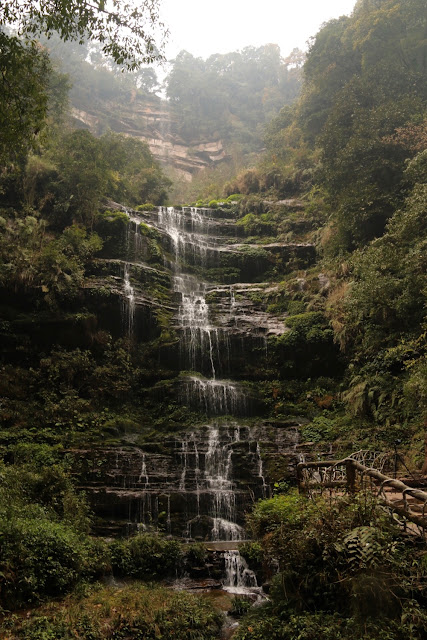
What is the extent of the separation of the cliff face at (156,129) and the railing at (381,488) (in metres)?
41.2

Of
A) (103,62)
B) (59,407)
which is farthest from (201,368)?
(103,62)

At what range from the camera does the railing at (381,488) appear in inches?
167

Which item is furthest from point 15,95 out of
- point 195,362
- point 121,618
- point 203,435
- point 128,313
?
point 195,362

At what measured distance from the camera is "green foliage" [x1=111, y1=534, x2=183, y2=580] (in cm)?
831

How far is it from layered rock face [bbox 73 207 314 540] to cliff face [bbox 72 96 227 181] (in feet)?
74.2

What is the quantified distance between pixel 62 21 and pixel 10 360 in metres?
10.7

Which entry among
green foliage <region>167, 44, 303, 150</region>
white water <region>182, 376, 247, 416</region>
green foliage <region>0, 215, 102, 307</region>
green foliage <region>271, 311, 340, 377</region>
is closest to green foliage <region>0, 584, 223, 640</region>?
white water <region>182, 376, 247, 416</region>

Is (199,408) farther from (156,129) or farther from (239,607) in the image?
(156,129)

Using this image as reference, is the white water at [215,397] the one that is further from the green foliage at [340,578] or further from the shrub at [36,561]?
the green foliage at [340,578]

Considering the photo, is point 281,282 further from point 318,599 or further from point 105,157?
point 318,599

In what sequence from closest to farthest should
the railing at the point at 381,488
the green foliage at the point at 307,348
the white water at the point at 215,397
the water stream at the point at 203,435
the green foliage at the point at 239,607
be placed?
the railing at the point at 381,488 → the green foliage at the point at 239,607 → the water stream at the point at 203,435 → the white water at the point at 215,397 → the green foliage at the point at 307,348

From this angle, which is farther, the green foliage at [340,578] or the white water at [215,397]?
the white water at [215,397]

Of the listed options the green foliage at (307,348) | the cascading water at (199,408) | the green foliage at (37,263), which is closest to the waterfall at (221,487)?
the cascading water at (199,408)

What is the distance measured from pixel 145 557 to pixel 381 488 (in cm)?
579
